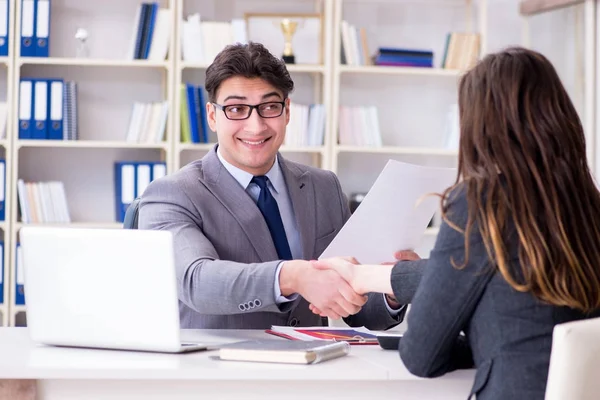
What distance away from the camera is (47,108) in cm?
448

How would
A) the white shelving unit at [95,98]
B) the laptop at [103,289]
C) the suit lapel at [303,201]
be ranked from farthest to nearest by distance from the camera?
the white shelving unit at [95,98] < the suit lapel at [303,201] < the laptop at [103,289]

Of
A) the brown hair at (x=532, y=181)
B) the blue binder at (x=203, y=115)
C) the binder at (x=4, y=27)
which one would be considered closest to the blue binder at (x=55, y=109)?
the binder at (x=4, y=27)

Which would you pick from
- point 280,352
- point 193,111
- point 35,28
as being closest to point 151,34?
point 193,111

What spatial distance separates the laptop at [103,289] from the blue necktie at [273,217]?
0.62 m

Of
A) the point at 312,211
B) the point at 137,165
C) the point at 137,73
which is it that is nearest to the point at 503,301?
the point at 312,211

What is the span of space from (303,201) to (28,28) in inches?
102

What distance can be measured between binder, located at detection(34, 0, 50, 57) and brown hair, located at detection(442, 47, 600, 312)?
3410mm

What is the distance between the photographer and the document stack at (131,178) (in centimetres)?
453

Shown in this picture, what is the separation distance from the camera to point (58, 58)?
15.1 feet

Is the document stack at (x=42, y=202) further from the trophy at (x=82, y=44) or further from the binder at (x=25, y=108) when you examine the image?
the trophy at (x=82, y=44)

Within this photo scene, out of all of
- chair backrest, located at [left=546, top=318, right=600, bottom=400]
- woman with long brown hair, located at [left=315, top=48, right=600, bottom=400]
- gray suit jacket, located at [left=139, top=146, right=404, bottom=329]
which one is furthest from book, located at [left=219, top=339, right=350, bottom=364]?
chair backrest, located at [left=546, top=318, right=600, bottom=400]

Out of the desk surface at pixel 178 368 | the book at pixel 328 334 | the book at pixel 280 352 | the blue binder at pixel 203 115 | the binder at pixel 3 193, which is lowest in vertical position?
the book at pixel 328 334

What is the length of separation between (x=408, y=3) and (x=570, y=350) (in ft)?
12.5

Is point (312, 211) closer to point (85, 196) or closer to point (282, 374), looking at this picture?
point (282, 374)
